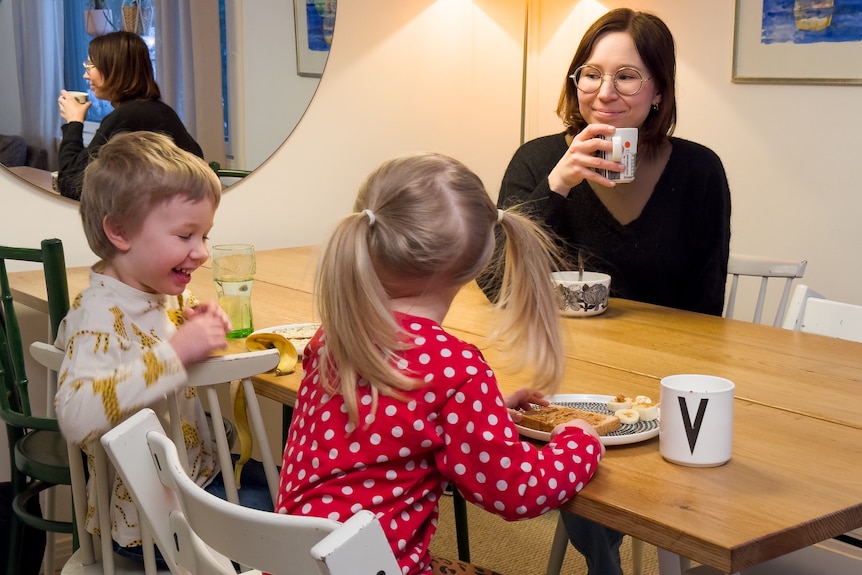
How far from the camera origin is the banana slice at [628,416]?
122 cm

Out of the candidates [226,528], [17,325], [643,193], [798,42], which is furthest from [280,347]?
[798,42]

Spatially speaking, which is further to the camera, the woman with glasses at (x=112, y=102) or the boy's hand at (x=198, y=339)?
the woman with glasses at (x=112, y=102)

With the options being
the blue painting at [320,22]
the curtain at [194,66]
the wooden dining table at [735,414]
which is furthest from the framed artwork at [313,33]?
the wooden dining table at [735,414]

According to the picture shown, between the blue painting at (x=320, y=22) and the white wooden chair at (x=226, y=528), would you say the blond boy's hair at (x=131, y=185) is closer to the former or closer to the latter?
the white wooden chair at (x=226, y=528)

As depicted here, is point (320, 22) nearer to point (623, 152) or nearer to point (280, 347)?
point (623, 152)

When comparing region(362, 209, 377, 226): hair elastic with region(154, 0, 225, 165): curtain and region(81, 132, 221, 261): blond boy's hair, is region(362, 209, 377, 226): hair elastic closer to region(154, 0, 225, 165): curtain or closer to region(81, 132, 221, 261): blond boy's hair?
region(81, 132, 221, 261): blond boy's hair

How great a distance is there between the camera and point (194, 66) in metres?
2.56

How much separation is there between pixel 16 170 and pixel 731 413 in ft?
5.93

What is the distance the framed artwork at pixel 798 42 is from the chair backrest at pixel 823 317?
96 centimetres

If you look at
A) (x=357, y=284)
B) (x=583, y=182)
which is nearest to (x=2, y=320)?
(x=357, y=284)

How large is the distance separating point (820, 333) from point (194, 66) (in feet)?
5.41

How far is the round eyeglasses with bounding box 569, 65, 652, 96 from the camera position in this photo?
202 centimetres

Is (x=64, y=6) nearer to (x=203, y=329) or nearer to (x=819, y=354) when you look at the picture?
(x=203, y=329)

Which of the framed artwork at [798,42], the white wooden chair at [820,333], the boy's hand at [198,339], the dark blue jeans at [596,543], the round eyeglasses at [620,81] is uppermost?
the framed artwork at [798,42]
